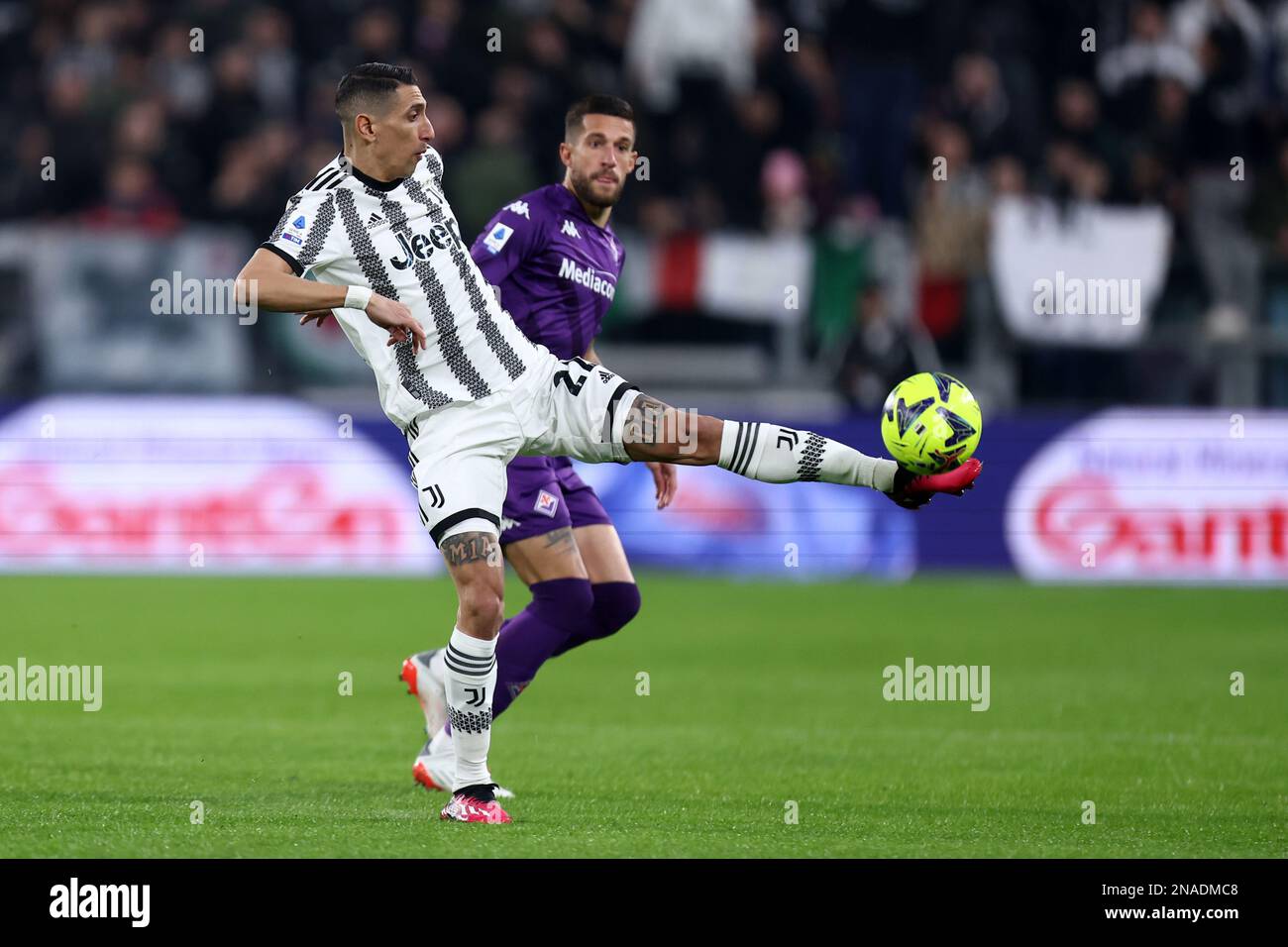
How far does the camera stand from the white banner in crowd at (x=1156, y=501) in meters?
16.5

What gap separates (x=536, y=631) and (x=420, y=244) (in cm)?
178

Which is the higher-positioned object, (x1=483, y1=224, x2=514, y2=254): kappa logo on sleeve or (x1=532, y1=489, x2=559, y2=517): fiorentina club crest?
(x1=483, y1=224, x2=514, y2=254): kappa logo on sleeve

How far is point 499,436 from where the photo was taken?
24.4 feet

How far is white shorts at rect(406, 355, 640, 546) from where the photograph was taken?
7.34m

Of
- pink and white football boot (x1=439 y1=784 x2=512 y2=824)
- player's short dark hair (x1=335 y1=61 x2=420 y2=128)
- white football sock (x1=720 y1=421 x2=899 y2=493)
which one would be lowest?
pink and white football boot (x1=439 y1=784 x2=512 y2=824)

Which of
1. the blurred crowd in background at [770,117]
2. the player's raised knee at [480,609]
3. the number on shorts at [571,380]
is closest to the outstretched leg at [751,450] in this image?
the number on shorts at [571,380]

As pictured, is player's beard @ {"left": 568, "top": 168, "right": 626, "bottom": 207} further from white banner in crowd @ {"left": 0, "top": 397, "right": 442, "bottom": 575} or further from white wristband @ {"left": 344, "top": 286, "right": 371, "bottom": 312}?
white banner in crowd @ {"left": 0, "top": 397, "right": 442, "bottom": 575}

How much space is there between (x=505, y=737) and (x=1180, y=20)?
42.0 feet

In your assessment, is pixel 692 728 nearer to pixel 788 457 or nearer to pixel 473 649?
pixel 473 649

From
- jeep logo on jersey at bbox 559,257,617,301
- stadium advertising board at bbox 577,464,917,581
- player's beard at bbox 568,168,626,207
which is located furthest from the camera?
stadium advertising board at bbox 577,464,917,581

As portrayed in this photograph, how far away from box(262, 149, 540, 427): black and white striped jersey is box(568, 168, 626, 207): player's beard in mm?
1057

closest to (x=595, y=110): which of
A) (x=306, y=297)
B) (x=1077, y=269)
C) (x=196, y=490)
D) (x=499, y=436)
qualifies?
(x=499, y=436)

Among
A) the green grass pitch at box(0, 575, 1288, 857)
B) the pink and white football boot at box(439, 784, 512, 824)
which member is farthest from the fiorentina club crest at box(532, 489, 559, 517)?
the pink and white football boot at box(439, 784, 512, 824)

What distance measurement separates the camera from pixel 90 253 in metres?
17.4
